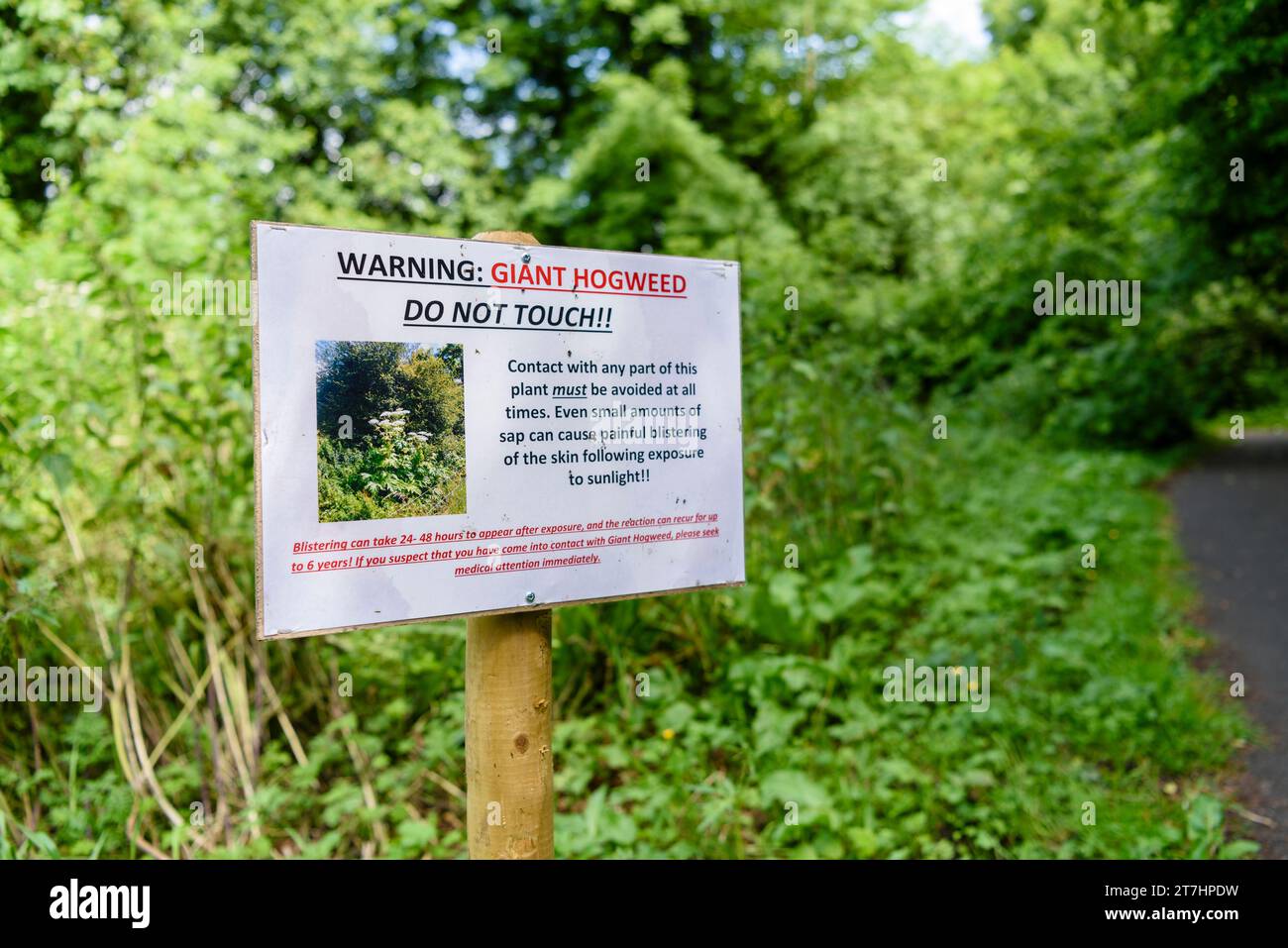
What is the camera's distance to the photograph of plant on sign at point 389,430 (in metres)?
2.03

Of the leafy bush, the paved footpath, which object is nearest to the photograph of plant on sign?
the leafy bush

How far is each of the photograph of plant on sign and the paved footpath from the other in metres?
2.97

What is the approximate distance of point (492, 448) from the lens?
220cm

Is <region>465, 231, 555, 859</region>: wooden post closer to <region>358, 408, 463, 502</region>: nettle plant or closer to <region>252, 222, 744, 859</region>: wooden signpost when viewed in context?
<region>252, 222, 744, 859</region>: wooden signpost

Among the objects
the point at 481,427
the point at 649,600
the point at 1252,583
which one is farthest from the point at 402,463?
the point at 1252,583

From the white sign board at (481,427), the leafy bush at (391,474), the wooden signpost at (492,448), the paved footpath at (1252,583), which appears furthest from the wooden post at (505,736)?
the paved footpath at (1252,583)

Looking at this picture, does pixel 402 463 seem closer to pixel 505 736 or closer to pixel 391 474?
pixel 391 474

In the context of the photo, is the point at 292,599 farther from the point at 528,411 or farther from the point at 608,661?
the point at 608,661

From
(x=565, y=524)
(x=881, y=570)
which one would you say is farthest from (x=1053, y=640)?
(x=565, y=524)

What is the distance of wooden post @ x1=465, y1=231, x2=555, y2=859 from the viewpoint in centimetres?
229

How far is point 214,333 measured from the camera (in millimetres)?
4070

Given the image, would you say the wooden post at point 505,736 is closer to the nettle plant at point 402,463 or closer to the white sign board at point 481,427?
the white sign board at point 481,427

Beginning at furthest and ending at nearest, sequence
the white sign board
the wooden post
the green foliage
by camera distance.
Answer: the green foliage < the wooden post < the white sign board
